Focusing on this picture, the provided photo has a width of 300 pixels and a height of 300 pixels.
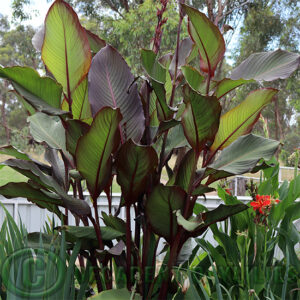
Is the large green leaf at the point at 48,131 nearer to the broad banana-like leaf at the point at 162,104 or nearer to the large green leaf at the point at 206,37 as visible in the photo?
the broad banana-like leaf at the point at 162,104

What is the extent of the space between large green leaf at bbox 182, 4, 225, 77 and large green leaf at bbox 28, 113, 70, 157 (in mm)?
614

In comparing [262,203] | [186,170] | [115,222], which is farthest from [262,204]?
[115,222]

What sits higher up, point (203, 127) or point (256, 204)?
point (203, 127)

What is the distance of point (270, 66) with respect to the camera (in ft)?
4.75

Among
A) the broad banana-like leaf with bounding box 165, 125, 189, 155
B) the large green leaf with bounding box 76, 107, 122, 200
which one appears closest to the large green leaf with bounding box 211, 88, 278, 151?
the broad banana-like leaf with bounding box 165, 125, 189, 155

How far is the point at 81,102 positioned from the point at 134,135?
24 cm

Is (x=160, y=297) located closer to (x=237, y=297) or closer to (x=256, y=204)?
(x=237, y=297)

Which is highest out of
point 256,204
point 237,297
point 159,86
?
point 159,86

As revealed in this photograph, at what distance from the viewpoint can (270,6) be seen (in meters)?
13.0

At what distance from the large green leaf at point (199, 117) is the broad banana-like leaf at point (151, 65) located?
14 centimetres

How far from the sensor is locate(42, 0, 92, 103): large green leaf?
1.38 m

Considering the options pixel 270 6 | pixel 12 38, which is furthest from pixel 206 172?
pixel 12 38

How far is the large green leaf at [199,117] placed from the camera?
48.7 inches

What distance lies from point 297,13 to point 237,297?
14.1m
